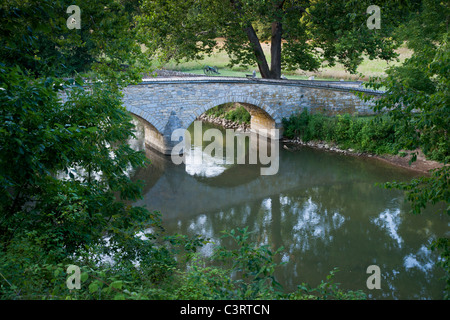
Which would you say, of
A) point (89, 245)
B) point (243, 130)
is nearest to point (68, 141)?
point (89, 245)

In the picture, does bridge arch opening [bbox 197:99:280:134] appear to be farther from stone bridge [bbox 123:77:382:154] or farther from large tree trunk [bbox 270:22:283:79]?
large tree trunk [bbox 270:22:283:79]

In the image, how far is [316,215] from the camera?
476 inches

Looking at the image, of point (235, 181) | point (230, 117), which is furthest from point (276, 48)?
point (235, 181)

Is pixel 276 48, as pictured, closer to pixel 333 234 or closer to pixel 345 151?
pixel 345 151

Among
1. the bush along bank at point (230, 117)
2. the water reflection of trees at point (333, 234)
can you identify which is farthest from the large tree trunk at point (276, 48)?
the water reflection of trees at point (333, 234)

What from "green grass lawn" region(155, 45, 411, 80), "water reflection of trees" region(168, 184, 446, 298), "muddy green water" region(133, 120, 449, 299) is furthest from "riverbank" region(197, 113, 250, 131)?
"water reflection of trees" region(168, 184, 446, 298)

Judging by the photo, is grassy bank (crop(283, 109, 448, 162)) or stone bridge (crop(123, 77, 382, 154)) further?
stone bridge (crop(123, 77, 382, 154))

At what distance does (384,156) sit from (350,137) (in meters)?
1.65

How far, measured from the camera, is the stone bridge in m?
16.9

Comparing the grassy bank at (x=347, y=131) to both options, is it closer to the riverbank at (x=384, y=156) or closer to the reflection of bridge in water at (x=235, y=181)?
the riverbank at (x=384, y=156)

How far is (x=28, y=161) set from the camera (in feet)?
14.0

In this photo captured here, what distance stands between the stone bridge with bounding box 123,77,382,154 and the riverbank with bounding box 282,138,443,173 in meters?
1.29

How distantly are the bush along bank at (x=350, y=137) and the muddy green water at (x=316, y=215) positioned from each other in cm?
53
